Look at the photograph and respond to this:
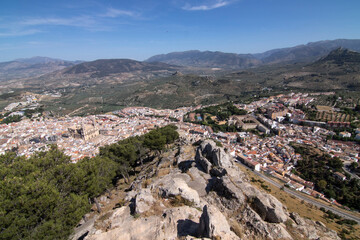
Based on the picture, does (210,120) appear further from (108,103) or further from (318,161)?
(108,103)

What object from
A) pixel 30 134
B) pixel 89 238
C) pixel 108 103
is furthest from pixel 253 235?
pixel 108 103

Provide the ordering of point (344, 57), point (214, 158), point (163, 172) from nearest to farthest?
point (214, 158)
point (163, 172)
point (344, 57)

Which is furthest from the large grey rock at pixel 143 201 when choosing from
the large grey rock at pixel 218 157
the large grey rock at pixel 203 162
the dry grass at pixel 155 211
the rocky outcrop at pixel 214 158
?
the large grey rock at pixel 218 157

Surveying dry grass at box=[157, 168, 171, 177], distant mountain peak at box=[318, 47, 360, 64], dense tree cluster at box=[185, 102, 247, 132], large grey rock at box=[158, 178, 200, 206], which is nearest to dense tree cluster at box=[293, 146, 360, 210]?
dense tree cluster at box=[185, 102, 247, 132]

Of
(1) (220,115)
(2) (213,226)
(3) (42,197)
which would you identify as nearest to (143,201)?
(2) (213,226)

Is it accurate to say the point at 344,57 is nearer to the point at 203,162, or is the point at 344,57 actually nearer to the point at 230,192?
the point at 203,162

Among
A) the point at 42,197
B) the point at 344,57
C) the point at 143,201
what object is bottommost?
the point at 143,201

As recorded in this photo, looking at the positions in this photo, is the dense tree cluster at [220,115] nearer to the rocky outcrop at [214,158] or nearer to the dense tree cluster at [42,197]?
the rocky outcrop at [214,158]
